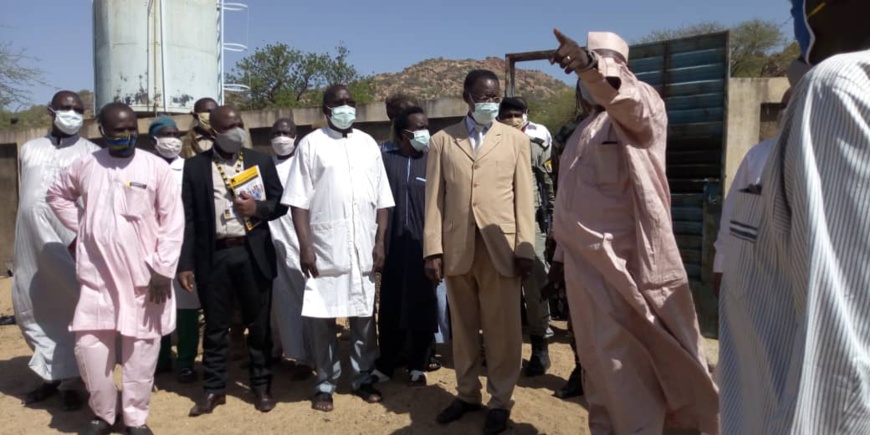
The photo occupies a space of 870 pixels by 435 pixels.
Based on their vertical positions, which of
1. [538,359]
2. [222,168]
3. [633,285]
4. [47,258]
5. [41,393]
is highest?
[222,168]

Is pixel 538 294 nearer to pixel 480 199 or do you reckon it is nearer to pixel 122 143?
pixel 480 199

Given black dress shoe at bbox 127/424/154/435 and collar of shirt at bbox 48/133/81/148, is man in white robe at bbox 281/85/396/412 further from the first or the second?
collar of shirt at bbox 48/133/81/148

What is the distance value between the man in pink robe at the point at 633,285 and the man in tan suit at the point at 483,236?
31.7 inches

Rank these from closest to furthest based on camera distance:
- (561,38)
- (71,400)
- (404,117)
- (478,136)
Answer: (561,38) < (478,136) < (71,400) < (404,117)

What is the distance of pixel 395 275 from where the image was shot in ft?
16.2

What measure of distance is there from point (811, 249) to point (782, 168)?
0.61ft

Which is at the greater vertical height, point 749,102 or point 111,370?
point 749,102

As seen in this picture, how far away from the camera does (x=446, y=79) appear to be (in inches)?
1406

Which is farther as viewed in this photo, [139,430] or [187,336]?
[187,336]

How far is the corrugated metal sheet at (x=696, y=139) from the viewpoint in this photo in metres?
5.55

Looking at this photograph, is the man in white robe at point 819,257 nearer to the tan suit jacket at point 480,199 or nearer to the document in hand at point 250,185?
A: the tan suit jacket at point 480,199

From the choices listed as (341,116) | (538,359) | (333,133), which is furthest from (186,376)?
(538,359)

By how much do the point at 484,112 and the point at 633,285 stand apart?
1559 mm

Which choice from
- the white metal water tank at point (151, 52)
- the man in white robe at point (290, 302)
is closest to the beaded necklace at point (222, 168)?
the man in white robe at point (290, 302)
